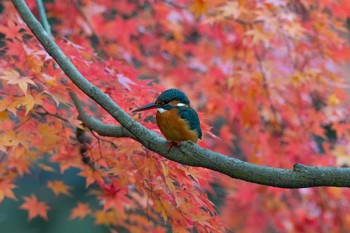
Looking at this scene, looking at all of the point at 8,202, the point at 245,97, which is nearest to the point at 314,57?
the point at 245,97

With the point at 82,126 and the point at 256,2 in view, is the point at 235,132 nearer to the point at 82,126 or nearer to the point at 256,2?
the point at 256,2

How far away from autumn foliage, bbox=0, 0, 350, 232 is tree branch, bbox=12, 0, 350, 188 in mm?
203

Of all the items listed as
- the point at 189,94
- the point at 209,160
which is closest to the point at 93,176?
the point at 209,160

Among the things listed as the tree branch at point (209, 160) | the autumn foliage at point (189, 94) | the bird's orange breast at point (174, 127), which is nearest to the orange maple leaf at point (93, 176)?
the autumn foliage at point (189, 94)

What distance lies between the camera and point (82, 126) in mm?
2830

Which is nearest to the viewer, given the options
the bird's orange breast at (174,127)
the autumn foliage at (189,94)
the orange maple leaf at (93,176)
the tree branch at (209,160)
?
the tree branch at (209,160)

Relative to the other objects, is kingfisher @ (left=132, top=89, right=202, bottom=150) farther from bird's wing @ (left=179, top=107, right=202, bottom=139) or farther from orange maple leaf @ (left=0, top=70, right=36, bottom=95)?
orange maple leaf @ (left=0, top=70, right=36, bottom=95)

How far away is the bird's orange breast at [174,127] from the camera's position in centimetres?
238

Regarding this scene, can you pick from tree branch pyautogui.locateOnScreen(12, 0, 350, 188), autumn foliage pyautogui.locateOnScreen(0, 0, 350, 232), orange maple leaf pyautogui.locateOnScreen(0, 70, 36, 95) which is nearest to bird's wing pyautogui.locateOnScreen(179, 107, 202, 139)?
autumn foliage pyautogui.locateOnScreen(0, 0, 350, 232)

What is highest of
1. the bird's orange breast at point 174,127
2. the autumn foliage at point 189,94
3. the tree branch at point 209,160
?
the tree branch at point 209,160

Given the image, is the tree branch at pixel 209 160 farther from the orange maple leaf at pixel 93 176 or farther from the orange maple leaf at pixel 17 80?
the orange maple leaf at pixel 93 176

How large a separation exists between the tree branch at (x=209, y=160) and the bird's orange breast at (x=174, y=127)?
0.18 m

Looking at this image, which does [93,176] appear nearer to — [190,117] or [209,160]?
[190,117]

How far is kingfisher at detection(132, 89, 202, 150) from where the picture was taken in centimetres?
238
